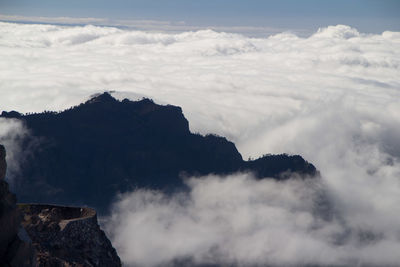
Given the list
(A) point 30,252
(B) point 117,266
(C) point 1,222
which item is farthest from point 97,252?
(C) point 1,222

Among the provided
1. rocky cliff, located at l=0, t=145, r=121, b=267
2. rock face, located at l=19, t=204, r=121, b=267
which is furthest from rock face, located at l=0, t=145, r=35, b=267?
rock face, located at l=19, t=204, r=121, b=267

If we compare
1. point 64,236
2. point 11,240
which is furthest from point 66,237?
point 11,240

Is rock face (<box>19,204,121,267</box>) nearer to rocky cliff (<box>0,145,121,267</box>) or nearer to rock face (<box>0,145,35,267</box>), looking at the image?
rocky cliff (<box>0,145,121,267</box>)

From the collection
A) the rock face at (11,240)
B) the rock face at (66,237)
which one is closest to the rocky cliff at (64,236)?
the rock face at (66,237)

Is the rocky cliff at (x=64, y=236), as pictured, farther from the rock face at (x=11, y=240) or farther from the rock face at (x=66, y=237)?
the rock face at (x=11, y=240)

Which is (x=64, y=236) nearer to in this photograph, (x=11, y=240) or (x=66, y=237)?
(x=66, y=237)

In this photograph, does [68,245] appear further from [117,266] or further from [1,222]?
[1,222]
